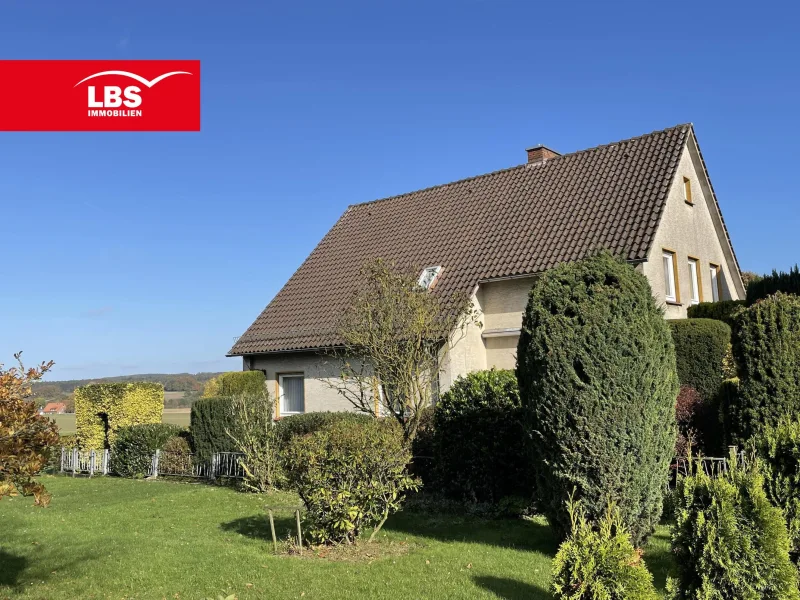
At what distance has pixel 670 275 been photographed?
59.4ft

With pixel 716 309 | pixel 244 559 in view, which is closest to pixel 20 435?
pixel 244 559

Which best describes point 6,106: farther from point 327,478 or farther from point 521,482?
point 521,482

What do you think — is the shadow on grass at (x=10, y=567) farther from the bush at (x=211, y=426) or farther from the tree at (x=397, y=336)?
the bush at (x=211, y=426)

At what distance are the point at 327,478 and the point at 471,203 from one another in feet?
50.1

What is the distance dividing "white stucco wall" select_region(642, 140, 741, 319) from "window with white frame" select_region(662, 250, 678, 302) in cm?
15

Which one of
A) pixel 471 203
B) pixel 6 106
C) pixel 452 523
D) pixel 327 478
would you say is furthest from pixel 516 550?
pixel 471 203

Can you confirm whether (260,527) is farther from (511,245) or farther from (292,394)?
(511,245)

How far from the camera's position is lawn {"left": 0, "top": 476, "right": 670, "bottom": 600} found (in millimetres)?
6930

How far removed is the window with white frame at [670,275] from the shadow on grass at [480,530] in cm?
1033

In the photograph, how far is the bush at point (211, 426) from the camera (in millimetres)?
16875

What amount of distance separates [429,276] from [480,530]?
35.7 ft

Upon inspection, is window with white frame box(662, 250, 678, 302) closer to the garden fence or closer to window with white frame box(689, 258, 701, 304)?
window with white frame box(689, 258, 701, 304)

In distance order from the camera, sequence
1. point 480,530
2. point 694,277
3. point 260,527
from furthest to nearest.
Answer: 1. point 694,277
2. point 260,527
3. point 480,530

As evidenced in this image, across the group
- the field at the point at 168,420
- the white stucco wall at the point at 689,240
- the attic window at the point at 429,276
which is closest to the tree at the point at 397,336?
the attic window at the point at 429,276
